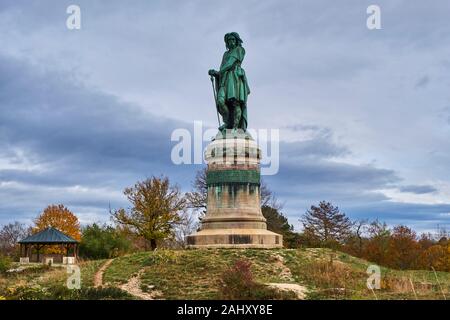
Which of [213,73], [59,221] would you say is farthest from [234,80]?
[59,221]

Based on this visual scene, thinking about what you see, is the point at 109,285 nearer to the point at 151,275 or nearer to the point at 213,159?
the point at 151,275

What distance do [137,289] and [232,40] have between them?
1387cm

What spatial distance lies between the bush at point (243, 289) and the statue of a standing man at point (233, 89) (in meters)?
11.2

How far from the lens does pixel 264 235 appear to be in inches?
926

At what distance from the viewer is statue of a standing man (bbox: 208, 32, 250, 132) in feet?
85.0

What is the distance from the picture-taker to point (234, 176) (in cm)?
2428

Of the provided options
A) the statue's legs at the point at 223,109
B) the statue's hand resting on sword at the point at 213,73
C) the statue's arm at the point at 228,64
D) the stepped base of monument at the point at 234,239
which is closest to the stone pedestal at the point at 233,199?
the stepped base of monument at the point at 234,239

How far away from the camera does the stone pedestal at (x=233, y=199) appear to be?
76.7 ft

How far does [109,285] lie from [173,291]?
2.39 m

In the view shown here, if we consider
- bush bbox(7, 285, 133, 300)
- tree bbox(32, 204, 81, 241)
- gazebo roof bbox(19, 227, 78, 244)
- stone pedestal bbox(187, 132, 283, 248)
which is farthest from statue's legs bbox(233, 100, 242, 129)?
tree bbox(32, 204, 81, 241)

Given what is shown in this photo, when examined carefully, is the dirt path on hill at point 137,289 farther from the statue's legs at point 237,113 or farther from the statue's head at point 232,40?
the statue's head at point 232,40

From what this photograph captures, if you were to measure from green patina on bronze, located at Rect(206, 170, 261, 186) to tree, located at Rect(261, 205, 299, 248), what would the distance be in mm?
15794

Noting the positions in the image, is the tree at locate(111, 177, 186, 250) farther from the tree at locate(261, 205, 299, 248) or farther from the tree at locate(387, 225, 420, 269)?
the tree at locate(387, 225, 420, 269)
